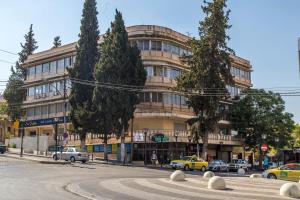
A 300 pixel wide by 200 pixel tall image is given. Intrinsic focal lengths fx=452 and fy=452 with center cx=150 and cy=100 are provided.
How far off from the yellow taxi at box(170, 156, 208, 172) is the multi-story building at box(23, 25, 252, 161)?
20.1 ft

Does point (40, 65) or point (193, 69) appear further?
point (40, 65)

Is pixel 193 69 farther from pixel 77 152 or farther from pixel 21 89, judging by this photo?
pixel 21 89

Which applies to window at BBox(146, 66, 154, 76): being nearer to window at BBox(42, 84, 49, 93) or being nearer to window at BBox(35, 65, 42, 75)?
window at BBox(42, 84, 49, 93)

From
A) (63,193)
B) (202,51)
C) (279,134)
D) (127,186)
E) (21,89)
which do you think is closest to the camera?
(63,193)

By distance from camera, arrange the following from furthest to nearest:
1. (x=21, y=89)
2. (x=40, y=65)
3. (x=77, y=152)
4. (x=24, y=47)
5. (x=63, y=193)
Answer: (x=24, y=47)
(x=21, y=89)
(x=40, y=65)
(x=77, y=152)
(x=63, y=193)

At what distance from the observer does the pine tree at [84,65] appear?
51.7 m

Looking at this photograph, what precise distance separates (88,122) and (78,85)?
561 centimetres

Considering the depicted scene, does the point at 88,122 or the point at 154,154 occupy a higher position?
the point at 88,122

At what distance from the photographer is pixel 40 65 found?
71.1 metres

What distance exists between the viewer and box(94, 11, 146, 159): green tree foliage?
47.0 metres

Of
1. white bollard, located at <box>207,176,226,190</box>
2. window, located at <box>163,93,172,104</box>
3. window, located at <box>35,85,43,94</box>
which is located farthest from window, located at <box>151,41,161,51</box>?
white bollard, located at <box>207,176,226,190</box>

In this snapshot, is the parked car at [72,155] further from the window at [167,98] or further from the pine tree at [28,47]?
the pine tree at [28,47]

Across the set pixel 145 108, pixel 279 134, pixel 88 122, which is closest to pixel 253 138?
pixel 279 134

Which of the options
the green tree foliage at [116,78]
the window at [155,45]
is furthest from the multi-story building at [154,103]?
the green tree foliage at [116,78]
